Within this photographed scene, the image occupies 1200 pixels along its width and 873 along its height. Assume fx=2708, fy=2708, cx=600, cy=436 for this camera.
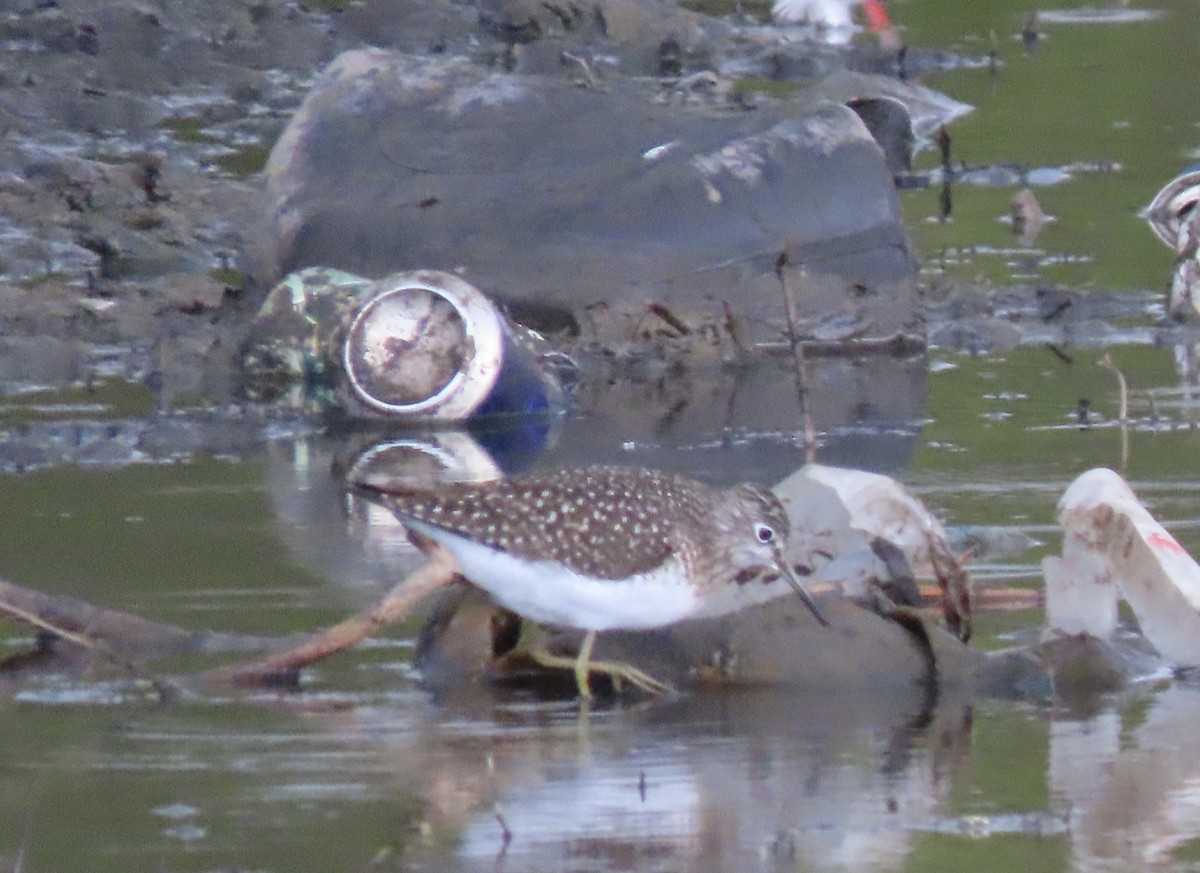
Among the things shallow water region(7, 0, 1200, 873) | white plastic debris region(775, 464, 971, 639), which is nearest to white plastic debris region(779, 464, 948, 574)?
white plastic debris region(775, 464, 971, 639)

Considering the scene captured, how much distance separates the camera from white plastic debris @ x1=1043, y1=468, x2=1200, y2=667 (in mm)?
5898

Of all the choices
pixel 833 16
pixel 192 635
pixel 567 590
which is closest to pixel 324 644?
pixel 192 635

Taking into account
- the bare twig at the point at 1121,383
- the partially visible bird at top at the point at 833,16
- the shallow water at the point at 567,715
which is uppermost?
the partially visible bird at top at the point at 833,16

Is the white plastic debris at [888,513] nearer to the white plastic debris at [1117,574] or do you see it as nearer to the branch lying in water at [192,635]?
the white plastic debris at [1117,574]

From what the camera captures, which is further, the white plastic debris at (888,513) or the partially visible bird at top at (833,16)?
the partially visible bird at top at (833,16)

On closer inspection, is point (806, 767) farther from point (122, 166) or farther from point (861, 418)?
point (122, 166)

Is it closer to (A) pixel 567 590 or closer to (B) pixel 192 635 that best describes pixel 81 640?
(B) pixel 192 635

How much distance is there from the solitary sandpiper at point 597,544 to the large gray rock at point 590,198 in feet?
13.0

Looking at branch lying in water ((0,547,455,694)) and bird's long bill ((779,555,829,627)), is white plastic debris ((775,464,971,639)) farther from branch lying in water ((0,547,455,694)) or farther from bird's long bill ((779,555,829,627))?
branch lying in water ((0,547,455,694))

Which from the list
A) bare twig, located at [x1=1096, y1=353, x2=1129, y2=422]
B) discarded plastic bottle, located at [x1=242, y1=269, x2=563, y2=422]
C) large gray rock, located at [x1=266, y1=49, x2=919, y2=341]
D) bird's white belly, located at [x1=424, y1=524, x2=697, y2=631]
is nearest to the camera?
bird's white belly, located at [x1=424, y1=524, x2=697, y2=631]

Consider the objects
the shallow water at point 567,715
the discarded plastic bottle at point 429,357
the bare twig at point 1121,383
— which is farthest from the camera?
the discarded plastic bottle at point 429,357

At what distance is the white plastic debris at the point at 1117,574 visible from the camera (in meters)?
5.90

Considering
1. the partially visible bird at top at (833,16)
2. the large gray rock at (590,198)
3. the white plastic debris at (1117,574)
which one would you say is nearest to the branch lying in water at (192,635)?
the white plastic debris at (1117,574)

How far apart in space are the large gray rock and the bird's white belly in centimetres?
411
